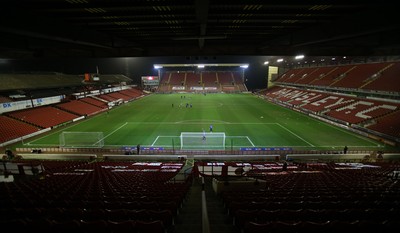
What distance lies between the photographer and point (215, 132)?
2872cm

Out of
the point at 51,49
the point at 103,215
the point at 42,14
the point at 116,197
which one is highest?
the point at 42,14

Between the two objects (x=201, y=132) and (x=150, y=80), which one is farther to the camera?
(x=150, y=80)

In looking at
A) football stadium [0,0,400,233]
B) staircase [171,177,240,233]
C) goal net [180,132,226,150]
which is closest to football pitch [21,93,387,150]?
goal net [180,132,226,150]

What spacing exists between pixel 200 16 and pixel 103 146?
2113 cm

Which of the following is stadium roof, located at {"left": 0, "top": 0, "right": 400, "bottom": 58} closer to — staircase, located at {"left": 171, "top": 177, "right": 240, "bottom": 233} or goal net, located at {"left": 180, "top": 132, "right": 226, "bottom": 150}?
staircase, located at {"left": 171, "top": 177, "right": 240, "bottom": 233}

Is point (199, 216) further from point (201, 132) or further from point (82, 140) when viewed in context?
point (82, 140)

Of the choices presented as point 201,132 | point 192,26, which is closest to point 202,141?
point 201,132

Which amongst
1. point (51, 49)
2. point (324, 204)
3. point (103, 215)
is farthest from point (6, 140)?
point (324, 204)

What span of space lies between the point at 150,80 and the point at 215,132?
59.7 meters

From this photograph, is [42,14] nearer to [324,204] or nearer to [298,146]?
[324,204]

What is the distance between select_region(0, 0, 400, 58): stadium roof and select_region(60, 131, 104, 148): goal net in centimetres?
1569

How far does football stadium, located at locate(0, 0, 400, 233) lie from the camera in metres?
5.54

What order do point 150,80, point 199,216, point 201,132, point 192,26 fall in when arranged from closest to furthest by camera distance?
point 199,216
point 192,26
point 201,132
point 150,80

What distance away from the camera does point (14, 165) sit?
47.5 ft
